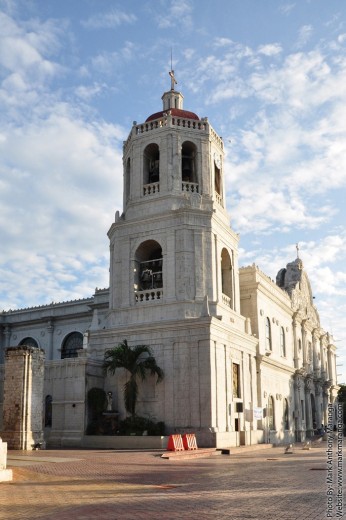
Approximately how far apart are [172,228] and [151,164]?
5322mm

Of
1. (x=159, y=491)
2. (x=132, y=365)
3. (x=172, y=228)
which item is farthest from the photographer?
(x=172, y=228)

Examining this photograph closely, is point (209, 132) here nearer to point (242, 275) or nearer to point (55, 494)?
point (242, 275)

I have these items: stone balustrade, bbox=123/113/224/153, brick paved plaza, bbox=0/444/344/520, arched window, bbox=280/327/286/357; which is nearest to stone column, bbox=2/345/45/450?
brick paved plaza, bbox=0/444/344/520

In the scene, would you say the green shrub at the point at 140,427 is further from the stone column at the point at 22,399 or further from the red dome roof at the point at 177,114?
the red dome roof at the point at 177,114

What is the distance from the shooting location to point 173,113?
34500mm

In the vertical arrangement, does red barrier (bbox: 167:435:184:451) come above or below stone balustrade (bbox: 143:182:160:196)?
below

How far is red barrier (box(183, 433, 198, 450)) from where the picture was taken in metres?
24.6

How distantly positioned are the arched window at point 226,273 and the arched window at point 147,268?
3.92 metres

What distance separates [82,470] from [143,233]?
18012 mm

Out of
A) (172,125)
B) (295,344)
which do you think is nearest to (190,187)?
(172,125)

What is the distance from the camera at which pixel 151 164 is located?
34.8 meters

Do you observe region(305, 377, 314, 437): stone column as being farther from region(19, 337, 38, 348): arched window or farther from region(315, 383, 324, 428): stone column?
region(19, 337, 38, 348): arched window

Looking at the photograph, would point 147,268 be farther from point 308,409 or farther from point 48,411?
point 308,409

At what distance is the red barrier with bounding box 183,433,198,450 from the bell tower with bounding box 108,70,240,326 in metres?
6.22
